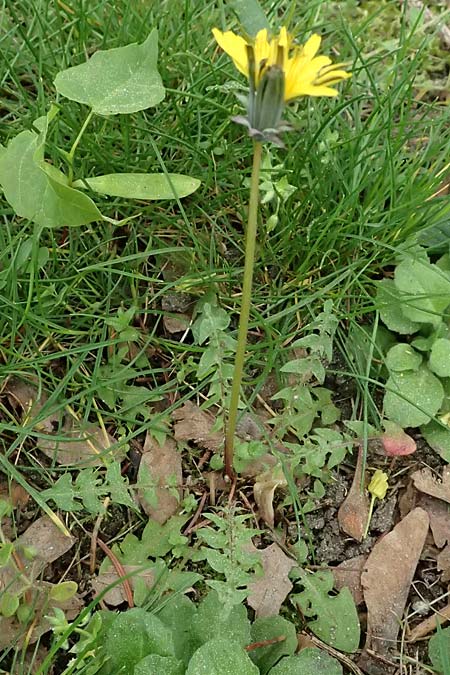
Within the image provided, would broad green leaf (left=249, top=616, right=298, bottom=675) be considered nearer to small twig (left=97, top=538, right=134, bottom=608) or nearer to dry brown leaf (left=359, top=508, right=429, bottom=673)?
dry brown leaf (left=359, top=508, right=429, bottom=673)

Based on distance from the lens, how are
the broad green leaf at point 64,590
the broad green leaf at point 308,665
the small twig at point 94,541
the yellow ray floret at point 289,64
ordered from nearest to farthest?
the yellow ray floret at point 289,64
the broad green leaf at point 308,665
the broad green leaf at point 64,590
the small twig at point 94,541

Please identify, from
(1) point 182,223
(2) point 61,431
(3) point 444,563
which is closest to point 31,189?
(1) point 182,223

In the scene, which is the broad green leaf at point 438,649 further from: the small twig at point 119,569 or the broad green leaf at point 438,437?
the small twig at point 119,569

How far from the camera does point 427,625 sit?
1857 millimetres

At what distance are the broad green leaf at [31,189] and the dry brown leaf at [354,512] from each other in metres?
1.04

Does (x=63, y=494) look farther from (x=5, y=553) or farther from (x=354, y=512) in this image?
(x=354, y=512)

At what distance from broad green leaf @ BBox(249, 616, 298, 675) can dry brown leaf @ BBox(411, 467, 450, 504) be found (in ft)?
1.84

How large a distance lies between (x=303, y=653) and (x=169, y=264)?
3.78 feet

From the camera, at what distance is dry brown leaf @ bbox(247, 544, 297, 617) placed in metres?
1.81

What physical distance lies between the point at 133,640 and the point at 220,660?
21cm

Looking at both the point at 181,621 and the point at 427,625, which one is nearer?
the point at 181,621

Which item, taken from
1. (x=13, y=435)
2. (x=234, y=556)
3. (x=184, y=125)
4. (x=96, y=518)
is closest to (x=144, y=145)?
(x=184, y=125)

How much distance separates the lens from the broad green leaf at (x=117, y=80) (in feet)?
6.02

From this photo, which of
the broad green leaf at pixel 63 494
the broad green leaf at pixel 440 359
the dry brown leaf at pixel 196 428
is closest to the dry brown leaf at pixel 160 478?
the dry brown leaf at pixel 196 428
